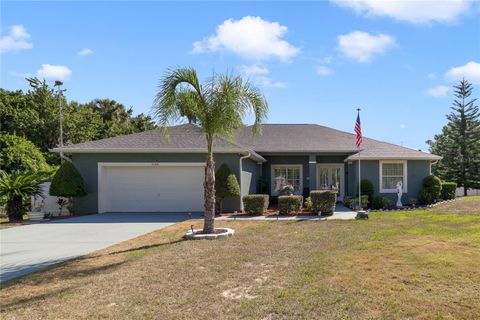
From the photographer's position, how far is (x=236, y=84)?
11.0 m

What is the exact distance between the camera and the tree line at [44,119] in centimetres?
3447

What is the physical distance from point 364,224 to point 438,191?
8.81 meters

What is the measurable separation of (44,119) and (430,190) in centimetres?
3154

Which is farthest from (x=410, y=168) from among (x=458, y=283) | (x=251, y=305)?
(x=251, y=305)

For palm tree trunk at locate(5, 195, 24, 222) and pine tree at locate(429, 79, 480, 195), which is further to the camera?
pine tree at locate(429, 79, 480, 195)

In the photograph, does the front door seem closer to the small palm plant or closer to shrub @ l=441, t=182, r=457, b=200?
shrub @ l=441, t=182, r=457, b=200

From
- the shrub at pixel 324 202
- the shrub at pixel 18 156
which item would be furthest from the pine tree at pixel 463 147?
the shrub at pixel 18 156

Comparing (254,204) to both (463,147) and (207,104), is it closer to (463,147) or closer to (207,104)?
(207,104)

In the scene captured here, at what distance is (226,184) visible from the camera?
17.2m

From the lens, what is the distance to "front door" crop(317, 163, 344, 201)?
23516mm

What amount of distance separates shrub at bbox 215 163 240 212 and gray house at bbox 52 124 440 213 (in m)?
0.62

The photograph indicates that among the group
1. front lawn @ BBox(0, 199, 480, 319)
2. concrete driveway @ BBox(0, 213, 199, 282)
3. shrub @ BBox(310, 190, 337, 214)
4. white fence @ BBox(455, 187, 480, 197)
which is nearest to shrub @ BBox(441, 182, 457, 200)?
shrub @ BBox(310, 190, 337, 214)

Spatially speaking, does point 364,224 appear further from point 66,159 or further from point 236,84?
point 66,159

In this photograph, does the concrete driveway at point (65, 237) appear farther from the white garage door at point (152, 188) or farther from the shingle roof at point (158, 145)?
the shingle roof at point (158, 145)
